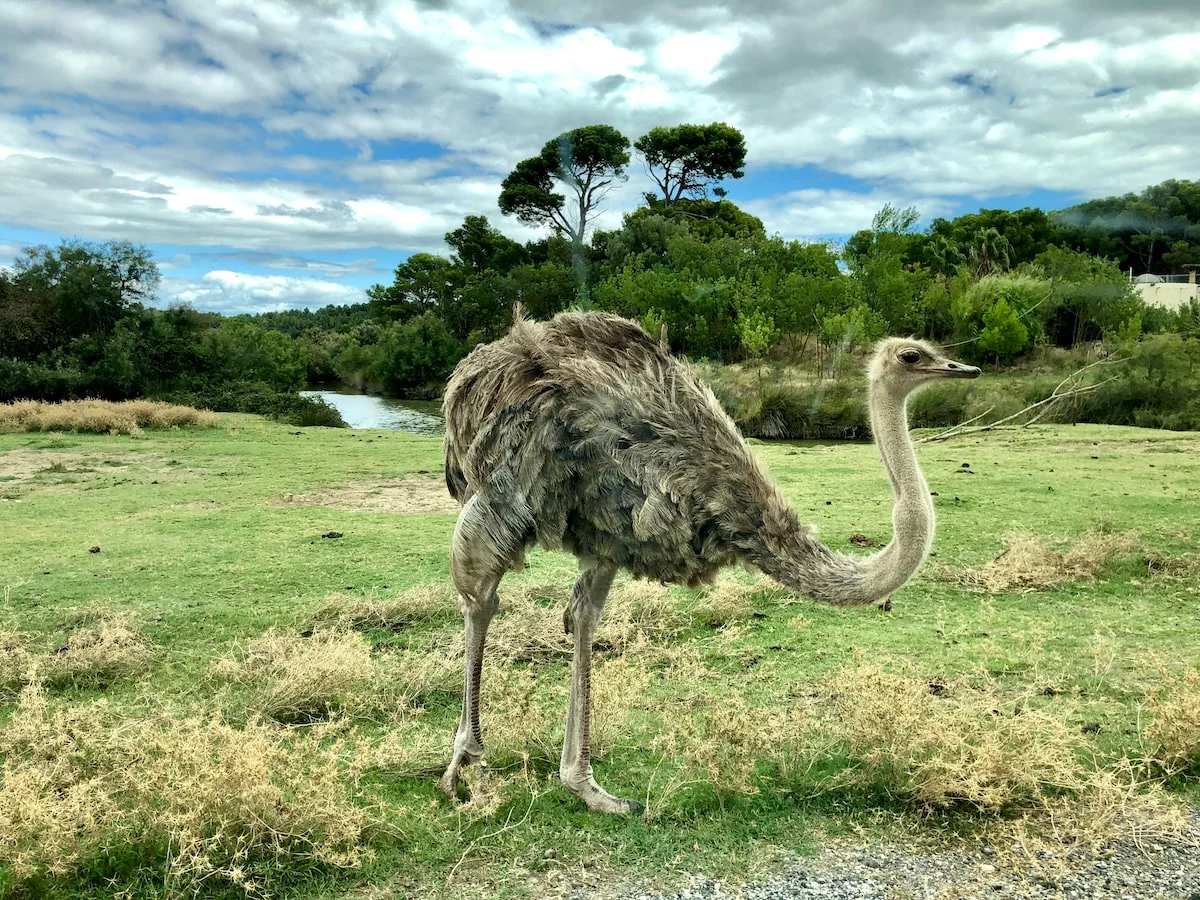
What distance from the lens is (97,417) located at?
1554 centimetres

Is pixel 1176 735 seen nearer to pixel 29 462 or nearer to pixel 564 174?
pixel 29 462

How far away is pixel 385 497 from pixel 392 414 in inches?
690

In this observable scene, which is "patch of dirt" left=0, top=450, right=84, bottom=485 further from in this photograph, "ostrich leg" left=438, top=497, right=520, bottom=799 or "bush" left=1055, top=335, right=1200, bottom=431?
"bush" left=1055, top=335, right=1200, bottom=431

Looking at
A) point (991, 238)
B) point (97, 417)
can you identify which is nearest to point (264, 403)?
point (97, 417)

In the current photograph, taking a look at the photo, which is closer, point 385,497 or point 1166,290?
point 385,497

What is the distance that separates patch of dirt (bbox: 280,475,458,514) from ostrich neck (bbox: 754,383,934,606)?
622 cm

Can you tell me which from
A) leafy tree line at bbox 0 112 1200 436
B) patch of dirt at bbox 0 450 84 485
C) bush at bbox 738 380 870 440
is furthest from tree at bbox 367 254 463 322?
patch of dirt at bbox 0 450 84 485

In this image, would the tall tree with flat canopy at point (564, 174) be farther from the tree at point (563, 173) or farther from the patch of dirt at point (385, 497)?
the patch of dirt at point (385, 497)

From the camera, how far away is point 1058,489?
8.93 meters

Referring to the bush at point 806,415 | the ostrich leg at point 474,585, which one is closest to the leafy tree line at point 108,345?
the bush at point 806,415

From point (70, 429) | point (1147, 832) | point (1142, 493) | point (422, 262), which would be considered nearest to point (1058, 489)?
point (1142, 493)

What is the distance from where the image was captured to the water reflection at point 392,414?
2261 centimetres

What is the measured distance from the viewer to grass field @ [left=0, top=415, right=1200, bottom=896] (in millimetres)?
2949

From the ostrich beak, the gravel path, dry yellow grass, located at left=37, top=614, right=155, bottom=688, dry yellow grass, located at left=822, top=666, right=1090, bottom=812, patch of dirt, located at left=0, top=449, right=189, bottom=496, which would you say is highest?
the ostrich beak
